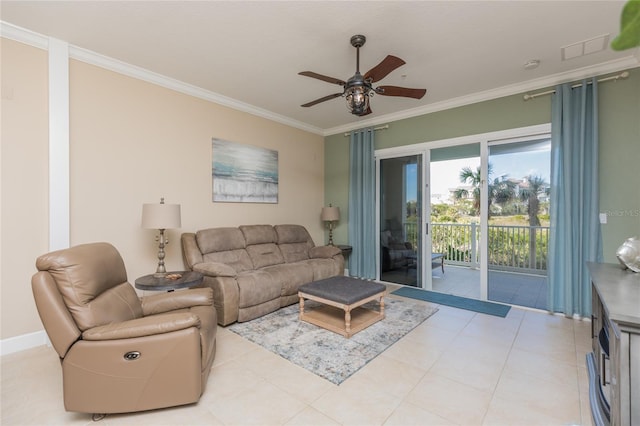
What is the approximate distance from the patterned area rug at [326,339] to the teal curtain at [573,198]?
58.0 inches

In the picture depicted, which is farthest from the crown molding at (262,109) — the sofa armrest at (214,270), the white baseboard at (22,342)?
the white baseboard at (22,342)

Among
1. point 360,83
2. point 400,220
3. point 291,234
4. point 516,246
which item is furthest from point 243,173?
point 516,246

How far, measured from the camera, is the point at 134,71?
3336mm

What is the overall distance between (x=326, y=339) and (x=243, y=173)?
2.68 metres

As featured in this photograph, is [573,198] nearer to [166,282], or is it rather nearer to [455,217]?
[455,217]

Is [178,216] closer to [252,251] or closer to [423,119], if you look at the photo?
[252,251]

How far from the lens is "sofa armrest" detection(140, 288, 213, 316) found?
2.43 metres

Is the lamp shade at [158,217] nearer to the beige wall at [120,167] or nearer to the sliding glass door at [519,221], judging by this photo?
the beige wall at [120,167]

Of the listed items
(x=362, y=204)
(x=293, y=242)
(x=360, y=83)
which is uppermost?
(x=360, y=83)

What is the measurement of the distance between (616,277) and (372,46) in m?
2.61

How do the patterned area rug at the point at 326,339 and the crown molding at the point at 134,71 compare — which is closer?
the patterned area rug at the point at 326,339

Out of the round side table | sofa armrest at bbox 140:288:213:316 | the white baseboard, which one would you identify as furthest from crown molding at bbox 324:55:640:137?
the white baseboard

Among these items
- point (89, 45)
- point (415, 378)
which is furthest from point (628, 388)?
point (89, 45)

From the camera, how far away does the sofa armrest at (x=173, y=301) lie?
7.98 ft
